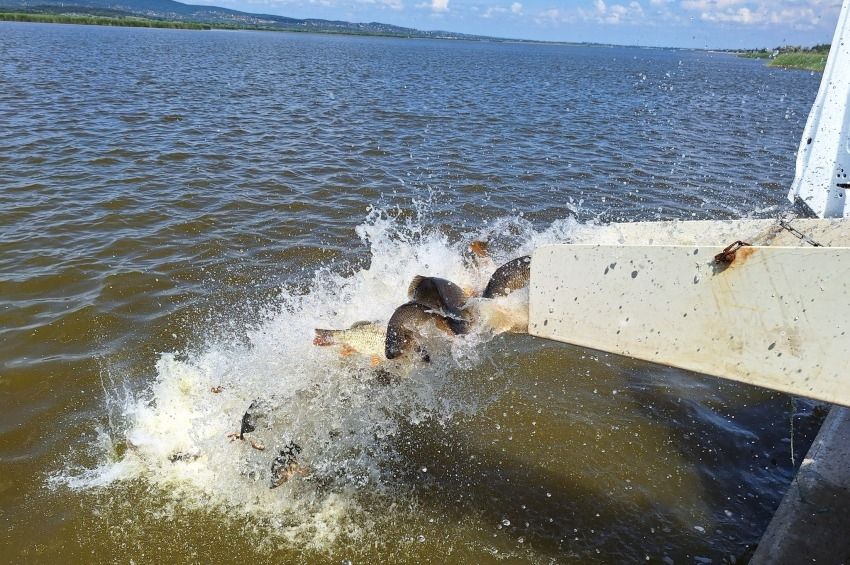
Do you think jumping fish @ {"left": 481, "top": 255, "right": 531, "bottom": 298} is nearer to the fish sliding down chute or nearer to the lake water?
the lake water

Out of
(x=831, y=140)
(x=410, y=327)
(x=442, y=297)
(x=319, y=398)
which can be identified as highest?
(x=831, y=140)

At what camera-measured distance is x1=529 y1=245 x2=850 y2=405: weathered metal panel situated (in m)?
2.46

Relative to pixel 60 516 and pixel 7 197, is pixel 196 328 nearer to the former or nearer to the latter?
pixel 60 516

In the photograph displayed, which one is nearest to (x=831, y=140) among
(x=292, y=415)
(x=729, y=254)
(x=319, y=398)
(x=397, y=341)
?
(x=729, y=254)

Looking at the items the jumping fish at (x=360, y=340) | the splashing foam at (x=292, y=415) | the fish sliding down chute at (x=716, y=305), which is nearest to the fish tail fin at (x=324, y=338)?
the jumping fish at (x=360, y=340)

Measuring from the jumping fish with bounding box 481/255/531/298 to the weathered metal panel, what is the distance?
74 centimetres

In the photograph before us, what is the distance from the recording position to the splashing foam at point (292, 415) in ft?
15.2

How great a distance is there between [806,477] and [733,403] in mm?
1530

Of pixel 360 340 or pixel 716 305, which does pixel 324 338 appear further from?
pixel 716 305

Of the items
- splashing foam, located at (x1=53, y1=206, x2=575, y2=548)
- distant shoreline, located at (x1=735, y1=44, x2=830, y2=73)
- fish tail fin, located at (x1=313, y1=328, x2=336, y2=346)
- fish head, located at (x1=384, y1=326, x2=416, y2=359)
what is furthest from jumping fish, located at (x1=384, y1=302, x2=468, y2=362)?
distant shoreline, located at (x1=735, y1=44, x2=830, y2=73)

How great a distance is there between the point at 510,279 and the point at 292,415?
266 centimetres

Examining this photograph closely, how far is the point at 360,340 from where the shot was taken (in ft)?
16.3

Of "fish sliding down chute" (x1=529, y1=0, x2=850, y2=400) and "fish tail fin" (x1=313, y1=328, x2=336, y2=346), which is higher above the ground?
"fish sliding down chute" (x1=529, y1=0, x2=850, y2=400)

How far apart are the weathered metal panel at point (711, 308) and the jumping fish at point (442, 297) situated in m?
1.05
